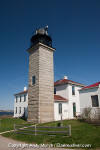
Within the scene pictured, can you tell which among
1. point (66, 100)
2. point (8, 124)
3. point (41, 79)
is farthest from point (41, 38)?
point (8, 124)

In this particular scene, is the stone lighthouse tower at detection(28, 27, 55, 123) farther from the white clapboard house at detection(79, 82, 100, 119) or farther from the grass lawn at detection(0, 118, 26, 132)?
the white clapboard house at detection(79, 82, 100, 119)

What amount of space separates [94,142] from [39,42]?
16.4 metres

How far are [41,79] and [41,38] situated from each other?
7172mm

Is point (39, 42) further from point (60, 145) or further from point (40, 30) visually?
point (60, 145)

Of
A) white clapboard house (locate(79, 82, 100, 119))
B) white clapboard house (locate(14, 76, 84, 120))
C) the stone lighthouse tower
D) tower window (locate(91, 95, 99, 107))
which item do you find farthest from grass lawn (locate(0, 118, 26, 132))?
tower window (locate(91, 95, 99, 107))

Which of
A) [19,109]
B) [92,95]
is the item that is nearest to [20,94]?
[19,109]

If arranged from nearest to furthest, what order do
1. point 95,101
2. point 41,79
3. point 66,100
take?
point 95,101, point 41,79, point 66,100

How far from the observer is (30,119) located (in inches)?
765

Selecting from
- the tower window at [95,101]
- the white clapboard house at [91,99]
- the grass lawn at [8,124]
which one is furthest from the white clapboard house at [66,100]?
the tower window at [95,101]

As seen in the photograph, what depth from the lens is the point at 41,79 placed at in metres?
19.6

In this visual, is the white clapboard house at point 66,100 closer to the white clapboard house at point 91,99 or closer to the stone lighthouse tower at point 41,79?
the stone lighthouse tower at point 41,79

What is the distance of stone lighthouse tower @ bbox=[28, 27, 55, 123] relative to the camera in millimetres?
18766

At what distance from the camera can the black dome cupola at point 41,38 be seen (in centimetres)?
2158

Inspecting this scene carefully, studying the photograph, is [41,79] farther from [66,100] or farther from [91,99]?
[91,99]
